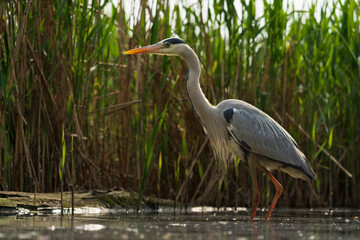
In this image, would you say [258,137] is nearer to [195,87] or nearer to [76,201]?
[195,87]

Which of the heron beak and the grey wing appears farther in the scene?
the grey wing

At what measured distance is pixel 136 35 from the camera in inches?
254

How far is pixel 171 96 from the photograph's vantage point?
7117 millimetres

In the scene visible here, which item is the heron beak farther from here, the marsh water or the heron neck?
the marsh water

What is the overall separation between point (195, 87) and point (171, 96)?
43.4 inches

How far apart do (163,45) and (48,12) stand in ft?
3.70

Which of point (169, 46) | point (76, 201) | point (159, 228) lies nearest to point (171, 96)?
point (169, 46)

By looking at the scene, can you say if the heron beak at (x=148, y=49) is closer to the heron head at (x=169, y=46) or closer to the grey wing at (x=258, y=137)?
the heron head at (x=169, y=46)

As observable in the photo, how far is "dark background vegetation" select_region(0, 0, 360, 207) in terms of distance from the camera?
601 centimetres

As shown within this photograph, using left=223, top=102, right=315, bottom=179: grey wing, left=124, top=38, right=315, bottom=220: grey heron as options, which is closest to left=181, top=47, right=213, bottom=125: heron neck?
left=124, top=38, right=315, bottom=220: grey heron

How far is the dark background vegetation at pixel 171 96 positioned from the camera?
6.01m

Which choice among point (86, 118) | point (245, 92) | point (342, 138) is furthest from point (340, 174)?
point (86, 118)

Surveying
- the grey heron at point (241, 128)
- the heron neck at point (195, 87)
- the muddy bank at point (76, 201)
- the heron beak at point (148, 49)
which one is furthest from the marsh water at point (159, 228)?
the heron beak at point (148, 49)

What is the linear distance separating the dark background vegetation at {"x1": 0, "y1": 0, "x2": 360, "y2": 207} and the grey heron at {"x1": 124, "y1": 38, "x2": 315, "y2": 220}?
0.27 metres
